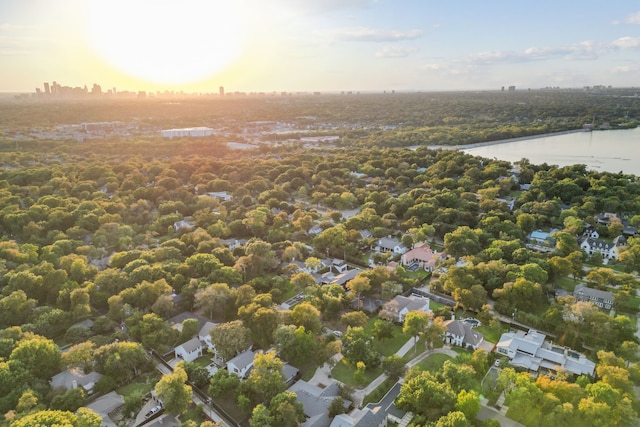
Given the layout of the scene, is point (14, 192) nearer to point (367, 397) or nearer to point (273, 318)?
point (273, 318)

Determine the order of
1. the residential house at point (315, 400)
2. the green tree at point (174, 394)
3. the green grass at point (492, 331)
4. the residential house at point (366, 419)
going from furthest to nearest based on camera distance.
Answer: the green grass at point (492, 331) → the green tree at point (174, 394) → the residential house at point (315, 400) → the residential house at point (366, 419)

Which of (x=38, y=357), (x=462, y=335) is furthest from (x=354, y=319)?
(x=38, y=357)

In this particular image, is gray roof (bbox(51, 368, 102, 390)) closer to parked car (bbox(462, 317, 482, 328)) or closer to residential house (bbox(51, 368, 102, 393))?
residential house (bbox(51, 368, 102, 393))

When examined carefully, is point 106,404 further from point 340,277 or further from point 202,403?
point 340,277

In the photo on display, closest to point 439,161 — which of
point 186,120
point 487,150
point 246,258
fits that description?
point 487,150

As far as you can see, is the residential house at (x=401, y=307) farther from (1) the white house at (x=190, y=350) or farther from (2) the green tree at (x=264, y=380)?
(1) the white house at (x=190, y=350)

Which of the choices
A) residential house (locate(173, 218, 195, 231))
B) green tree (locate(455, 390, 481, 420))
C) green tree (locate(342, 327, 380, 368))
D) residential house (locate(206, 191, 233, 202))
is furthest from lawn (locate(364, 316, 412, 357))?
residential house (locate(206, 191, 233, 202))

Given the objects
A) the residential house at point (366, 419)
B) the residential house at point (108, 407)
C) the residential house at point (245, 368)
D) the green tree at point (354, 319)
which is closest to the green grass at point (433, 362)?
the green tree at point (354, 319)
